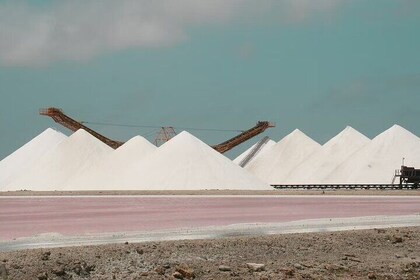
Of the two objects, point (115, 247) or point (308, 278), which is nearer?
point (308, 278)

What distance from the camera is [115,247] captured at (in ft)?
52.7

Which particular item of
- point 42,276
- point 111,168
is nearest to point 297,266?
point 42,276

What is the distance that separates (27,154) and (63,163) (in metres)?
16.4

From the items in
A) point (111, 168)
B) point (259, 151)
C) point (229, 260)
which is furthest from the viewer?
point (259, 151)

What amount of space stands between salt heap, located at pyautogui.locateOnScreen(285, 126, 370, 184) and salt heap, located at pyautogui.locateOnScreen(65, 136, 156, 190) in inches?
887

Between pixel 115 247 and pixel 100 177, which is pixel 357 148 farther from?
pixel 115 247

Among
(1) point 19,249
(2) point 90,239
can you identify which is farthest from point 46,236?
(1) point 19,249

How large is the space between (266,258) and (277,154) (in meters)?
86.3

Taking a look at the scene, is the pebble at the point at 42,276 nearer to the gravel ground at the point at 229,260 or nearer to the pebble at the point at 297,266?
the gravel ground at the point at 229,260

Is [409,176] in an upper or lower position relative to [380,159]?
lower

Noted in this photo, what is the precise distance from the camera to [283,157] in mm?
101000

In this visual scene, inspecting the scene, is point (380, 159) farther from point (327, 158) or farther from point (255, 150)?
point (255, 150)

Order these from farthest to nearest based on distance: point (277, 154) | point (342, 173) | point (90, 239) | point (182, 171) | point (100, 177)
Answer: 1. point (277, 154)
2. point (342, 173)
3. point (100, 177)
4. point (182, 171)
5. point (90, 239)

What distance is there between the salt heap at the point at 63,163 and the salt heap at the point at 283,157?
24355 millimetres
